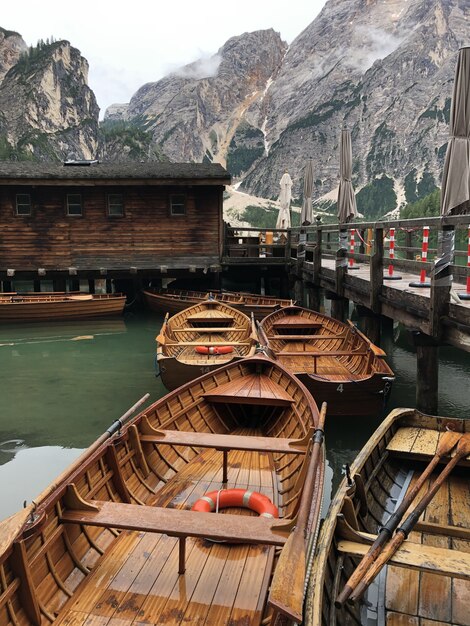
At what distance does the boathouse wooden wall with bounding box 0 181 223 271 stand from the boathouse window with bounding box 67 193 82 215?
180mm

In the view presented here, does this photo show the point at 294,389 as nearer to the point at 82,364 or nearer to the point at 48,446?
the point at 48,446

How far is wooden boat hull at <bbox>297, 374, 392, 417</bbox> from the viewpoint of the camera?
8578 mm

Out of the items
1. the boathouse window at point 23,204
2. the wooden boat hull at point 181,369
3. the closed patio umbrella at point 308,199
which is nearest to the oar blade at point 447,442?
the wooden boat hull at point 181,369

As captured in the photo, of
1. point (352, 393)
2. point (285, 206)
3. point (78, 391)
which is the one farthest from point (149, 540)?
point (285, 206)

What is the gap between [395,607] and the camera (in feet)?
12.6

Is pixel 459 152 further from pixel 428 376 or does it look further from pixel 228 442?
pixel 228 442

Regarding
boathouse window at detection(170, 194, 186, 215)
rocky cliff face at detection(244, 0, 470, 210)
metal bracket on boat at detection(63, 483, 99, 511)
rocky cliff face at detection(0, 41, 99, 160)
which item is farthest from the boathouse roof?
rocky cliff face at detection(244, 0, 470, 210)

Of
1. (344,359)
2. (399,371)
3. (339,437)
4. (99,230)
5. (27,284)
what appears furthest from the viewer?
(27,284)

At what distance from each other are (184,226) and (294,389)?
52.7 feet

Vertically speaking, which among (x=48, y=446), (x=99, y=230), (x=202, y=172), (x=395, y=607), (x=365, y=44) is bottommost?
(x=48, y=446)

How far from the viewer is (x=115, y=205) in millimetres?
22281

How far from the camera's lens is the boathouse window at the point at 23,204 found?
21969 mm

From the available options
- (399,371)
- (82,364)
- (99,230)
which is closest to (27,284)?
(99,230)

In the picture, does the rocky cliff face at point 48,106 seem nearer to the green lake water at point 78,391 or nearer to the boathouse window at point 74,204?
the boathouse window at point 74,204
